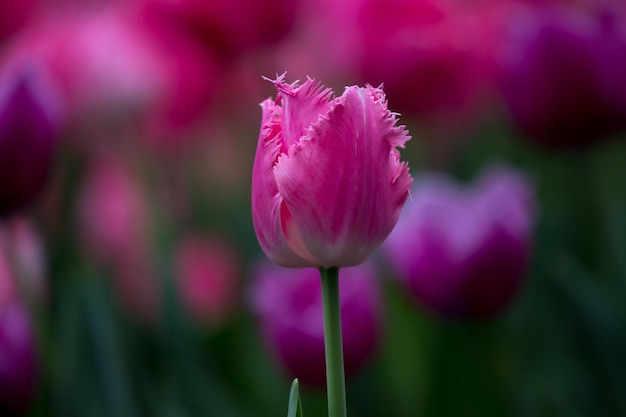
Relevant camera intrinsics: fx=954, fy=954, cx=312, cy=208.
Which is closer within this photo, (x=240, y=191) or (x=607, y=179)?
(x=607, y=179)

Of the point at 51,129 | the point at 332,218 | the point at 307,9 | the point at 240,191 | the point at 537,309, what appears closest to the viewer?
the point at 332,218

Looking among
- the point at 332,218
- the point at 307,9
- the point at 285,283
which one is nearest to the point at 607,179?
the point at 307,9

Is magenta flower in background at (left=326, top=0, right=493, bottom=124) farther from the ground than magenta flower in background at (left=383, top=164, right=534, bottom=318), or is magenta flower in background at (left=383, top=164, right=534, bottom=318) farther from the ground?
magenta flower in background at (left=326, top=0, right=493, bottom=124)

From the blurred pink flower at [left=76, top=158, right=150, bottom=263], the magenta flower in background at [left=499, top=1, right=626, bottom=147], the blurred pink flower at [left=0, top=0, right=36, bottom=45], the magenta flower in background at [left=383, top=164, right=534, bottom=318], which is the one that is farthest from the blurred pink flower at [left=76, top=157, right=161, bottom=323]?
the magenta flower in background at [left=499, top=1, right=626, bottom=147]

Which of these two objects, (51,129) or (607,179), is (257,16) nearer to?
(51,129)

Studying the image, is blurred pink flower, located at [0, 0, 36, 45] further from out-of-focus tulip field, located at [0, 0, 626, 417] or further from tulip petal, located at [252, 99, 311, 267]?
tulip petal, located at [252, 99, 311, 267]

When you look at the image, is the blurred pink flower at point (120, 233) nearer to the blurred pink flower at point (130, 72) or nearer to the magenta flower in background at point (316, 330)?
the blurred pink flower at point (130, 72)

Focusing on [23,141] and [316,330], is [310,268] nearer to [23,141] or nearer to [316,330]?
[316,330]
